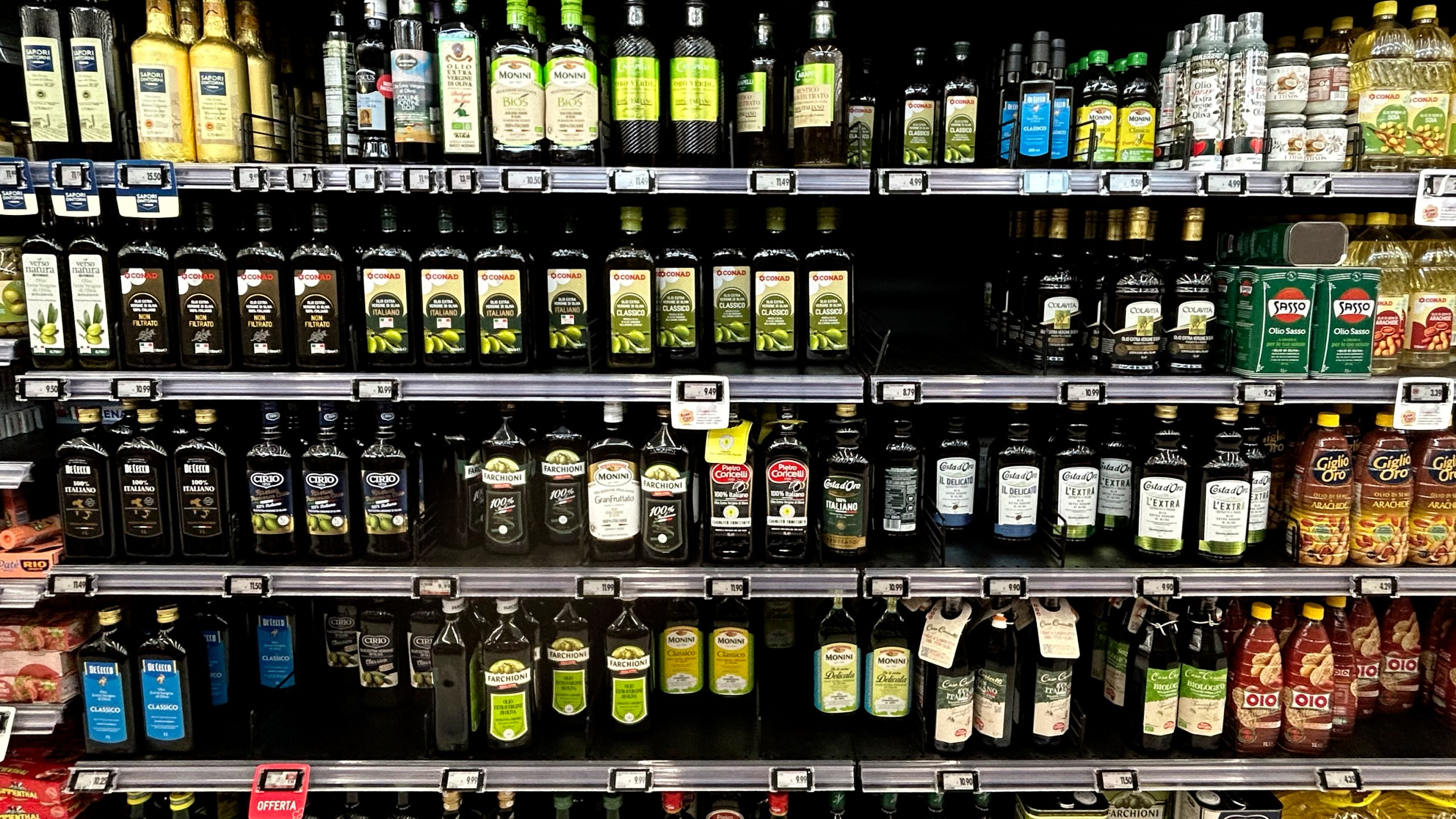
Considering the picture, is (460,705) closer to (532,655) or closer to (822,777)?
(532,655)

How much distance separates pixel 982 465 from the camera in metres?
2.61

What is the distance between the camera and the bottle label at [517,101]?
2107 millimetres

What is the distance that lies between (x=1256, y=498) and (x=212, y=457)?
2652 millimetres

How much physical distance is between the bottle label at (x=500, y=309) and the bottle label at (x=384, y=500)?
402mm

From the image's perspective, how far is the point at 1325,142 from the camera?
2.24m

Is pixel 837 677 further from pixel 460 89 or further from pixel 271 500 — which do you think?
pixel 460 89

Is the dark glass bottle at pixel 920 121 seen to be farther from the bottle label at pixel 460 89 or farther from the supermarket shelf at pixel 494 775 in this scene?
the supermarket shelf at pixel 494 775

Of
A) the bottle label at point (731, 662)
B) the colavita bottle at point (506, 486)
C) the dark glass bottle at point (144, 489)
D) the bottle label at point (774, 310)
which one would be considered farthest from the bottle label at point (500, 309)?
the bottle label at point (731, 662)

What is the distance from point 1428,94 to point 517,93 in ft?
7.37

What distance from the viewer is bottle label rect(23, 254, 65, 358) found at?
7.13ft

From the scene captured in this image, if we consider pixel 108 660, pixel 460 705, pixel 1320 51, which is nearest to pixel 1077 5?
pixel 1320 51

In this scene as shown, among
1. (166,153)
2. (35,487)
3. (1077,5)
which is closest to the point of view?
(166,153)

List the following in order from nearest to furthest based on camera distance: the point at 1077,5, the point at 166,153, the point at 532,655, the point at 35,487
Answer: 1. the point at 166,153
2. the point at 532,655
3. the point at 35,487
4. the point at 1077,5

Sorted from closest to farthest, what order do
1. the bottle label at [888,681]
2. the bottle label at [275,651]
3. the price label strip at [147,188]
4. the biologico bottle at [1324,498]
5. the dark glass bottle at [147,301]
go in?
the price label strip at [147,188]
the dark glass bottle at [147,301]
the biologico bottle at [1324,498]
the bottle label at [888,681]
the bottle label at [275,651]
